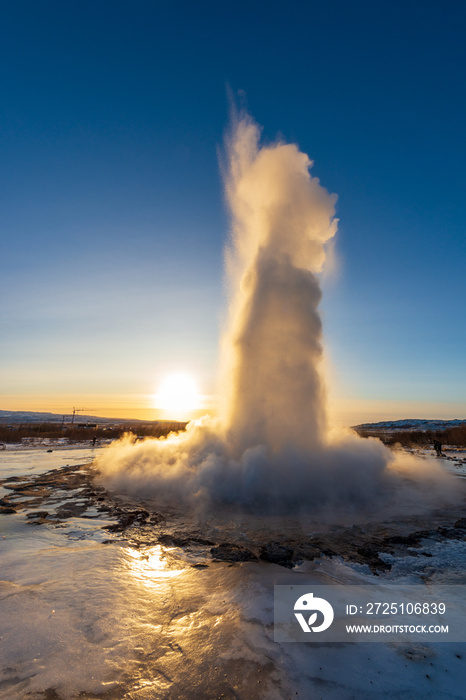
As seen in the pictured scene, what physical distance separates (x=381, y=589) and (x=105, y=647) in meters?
5.39

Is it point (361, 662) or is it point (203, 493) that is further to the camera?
point (203, 493)

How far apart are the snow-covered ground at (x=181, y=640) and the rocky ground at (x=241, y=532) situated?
2.07 feet

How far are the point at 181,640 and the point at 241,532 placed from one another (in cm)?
550

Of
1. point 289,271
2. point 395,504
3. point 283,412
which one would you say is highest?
point 289,271

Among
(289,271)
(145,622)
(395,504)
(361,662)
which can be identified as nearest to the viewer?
(361,662)

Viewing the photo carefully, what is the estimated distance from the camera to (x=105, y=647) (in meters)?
4.70

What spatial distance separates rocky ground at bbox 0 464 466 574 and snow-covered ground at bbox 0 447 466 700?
0.63 metres

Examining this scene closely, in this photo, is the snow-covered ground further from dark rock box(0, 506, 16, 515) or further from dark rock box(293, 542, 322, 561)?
dark rock box(0, 506, 16, 515)

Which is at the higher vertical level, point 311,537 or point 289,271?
point 289,271

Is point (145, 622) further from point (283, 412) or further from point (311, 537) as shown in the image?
point (283, 412)

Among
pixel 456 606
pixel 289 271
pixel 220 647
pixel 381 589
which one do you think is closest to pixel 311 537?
pixel 381 589

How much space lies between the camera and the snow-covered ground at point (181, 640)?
4.04m

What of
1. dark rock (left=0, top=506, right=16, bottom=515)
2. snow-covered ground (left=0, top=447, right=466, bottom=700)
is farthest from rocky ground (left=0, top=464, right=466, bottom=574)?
snow-covered ground (left=0, top=447, right=466, bottom=700)

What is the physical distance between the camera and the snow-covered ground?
4.04m
